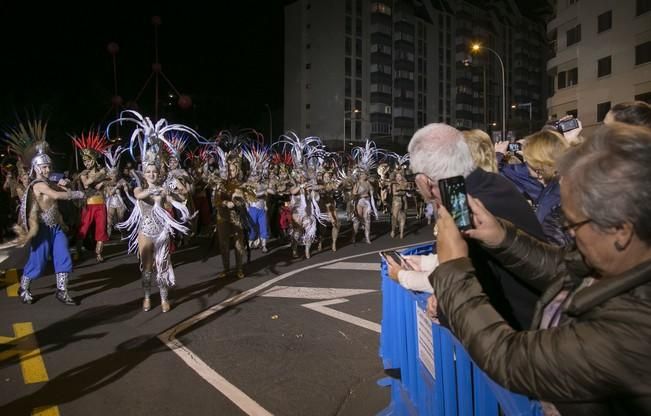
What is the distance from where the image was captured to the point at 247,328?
597 cm

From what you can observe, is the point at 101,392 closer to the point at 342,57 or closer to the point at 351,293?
the point at 351,293

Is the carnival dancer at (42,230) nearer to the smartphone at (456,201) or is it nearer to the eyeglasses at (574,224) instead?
the smartphone at (456,201)

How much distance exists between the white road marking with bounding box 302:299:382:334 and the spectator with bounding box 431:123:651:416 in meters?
4.42

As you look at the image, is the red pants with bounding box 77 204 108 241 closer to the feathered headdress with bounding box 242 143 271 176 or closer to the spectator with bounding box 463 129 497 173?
the feathered headdress with bounding box 242 143 271 176

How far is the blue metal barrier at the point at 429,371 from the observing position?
6.28 feet

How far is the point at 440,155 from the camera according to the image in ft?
7.35

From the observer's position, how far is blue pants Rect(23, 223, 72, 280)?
731cm

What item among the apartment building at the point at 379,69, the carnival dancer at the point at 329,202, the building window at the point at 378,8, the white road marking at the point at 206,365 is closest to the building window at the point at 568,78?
the apartment building at the point at 379,69

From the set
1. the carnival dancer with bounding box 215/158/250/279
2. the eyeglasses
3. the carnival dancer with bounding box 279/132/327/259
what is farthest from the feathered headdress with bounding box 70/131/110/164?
the eyeglasses

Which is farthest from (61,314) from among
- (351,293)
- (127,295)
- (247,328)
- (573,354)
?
(573,354)

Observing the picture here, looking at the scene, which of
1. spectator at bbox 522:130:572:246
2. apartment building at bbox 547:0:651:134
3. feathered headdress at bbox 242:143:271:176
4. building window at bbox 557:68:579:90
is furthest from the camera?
building window at bbox 557:68:579:90

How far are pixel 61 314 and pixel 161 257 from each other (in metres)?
1.49

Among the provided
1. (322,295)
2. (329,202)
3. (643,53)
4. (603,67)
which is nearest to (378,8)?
(603,67)

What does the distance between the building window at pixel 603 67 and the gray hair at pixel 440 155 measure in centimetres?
3946
